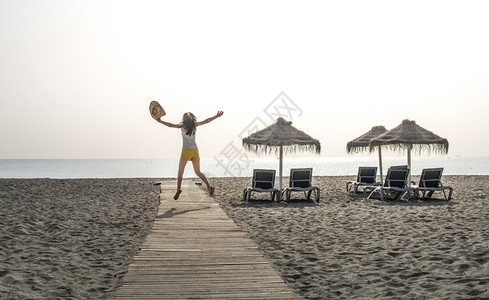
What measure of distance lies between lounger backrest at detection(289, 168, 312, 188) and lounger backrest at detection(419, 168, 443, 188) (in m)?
2.87

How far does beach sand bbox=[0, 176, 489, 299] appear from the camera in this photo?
4.27 meters

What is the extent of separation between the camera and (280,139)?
11672mm

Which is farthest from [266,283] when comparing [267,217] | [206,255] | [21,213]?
[21,213]

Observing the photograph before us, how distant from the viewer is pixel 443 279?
4.32 meters

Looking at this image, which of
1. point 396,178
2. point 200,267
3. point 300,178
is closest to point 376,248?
point 200,267

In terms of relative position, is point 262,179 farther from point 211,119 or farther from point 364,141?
point 364,141

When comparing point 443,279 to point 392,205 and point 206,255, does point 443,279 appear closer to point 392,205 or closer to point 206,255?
point 206,255

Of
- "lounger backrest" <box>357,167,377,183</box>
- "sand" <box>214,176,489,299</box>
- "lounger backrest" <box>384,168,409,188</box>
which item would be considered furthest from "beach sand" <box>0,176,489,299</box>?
"lounger backrest" <box>357,167,377,183</box>

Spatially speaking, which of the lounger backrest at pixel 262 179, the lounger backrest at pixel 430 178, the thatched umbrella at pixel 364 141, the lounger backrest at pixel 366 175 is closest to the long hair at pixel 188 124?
the lounger backrest at pixel 262 179

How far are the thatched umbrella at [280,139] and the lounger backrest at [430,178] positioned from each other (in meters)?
2.68

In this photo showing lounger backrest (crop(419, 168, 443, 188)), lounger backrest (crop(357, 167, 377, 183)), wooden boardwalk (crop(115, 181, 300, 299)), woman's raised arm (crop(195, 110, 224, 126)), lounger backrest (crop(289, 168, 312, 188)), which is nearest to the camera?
wooden boardwalk (crop(115, 181, 300, 299))

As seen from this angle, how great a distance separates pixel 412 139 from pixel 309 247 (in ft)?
25.9

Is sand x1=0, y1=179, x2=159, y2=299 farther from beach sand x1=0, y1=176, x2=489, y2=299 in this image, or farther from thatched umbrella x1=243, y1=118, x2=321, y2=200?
thatched umbrella x1=243, y1=118, x2=321, y2=200

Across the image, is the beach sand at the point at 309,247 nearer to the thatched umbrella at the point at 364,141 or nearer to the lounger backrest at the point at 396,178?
the lounger backrest at the point at 396,178
